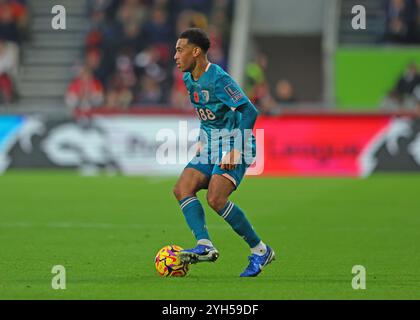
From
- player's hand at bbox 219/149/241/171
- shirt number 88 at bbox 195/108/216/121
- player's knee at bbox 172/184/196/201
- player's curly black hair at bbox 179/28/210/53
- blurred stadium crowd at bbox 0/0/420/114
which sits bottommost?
player's knee at bbox 172/184/196/201

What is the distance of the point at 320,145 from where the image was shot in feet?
72.8

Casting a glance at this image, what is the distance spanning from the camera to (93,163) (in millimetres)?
22672

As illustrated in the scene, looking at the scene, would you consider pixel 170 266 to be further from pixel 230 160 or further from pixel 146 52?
pixel 146 52

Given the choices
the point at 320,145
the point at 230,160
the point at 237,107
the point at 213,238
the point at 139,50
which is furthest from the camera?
the point at 139,50

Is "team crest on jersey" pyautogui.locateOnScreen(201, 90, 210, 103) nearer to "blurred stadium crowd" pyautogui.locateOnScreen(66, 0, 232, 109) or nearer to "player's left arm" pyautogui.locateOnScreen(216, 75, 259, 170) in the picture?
"player's left arm" pyautogui.locateOnScreen(216, 75, 259, 170)

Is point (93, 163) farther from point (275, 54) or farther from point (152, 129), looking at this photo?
point (275, 54)

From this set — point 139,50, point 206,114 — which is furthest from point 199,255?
point 139,50

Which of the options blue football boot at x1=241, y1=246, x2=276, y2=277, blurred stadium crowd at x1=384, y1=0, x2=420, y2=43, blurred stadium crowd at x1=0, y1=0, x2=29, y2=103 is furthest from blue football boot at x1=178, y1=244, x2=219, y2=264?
blurred stadium crowd at x1=0, y1=0, x2=29, y2=103

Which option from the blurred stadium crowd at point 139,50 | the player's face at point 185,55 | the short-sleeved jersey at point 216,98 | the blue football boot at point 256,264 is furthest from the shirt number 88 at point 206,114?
the blurred stadium crowd at point 139,50

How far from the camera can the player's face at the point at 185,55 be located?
366 inches

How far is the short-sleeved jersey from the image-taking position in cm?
924

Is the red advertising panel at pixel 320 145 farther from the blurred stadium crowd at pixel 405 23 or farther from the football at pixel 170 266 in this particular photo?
the football at pixel 170 266

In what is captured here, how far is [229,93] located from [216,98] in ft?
0.43

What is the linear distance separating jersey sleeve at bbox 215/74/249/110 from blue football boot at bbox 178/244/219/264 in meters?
1.21
